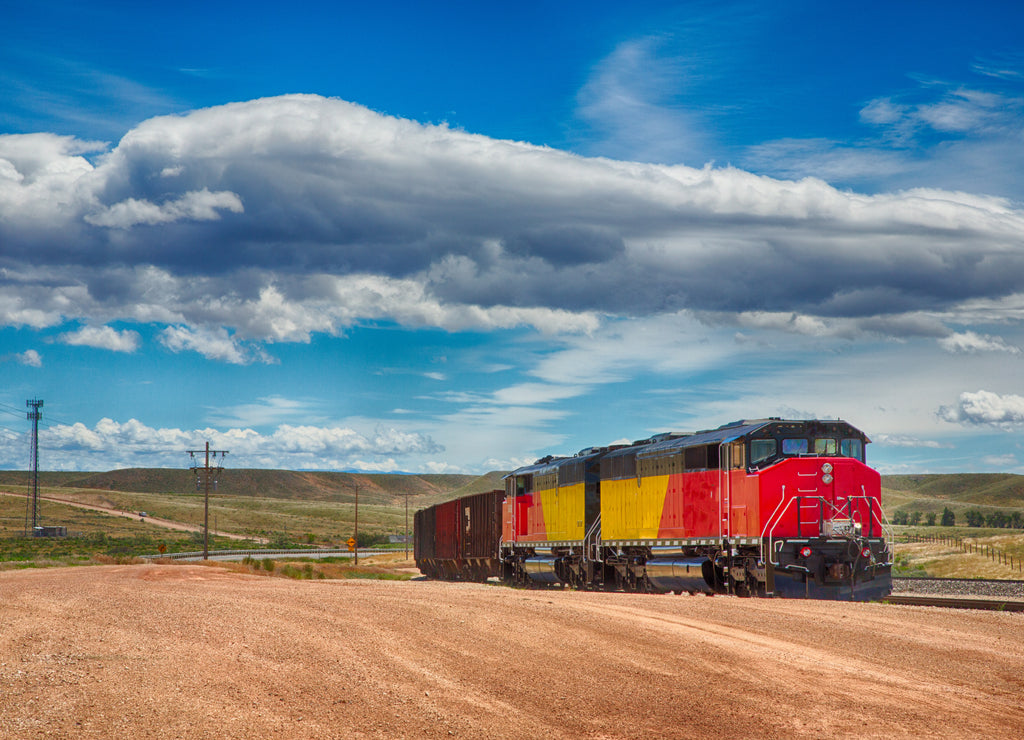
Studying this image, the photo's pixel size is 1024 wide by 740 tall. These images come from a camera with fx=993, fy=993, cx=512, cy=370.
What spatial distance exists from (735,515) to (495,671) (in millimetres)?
14162

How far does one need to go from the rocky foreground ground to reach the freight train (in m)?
4.23

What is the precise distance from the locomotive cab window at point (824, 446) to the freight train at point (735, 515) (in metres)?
0.03

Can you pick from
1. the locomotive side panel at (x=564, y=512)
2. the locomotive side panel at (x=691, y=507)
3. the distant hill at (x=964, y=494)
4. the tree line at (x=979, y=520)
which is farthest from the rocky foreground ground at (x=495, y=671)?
the distant hill at (x=964, y=494)

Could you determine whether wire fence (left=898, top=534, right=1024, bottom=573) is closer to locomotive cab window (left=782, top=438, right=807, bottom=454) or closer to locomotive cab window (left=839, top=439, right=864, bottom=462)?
locomotive cab window (left=839, top=439, right=864, bottom=462)

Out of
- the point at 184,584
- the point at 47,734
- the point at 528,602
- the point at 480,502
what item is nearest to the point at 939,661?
the point at 528,602

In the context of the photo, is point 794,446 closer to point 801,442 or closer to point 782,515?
point 801,442

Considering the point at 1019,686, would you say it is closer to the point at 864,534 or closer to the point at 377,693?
the point at 377,693

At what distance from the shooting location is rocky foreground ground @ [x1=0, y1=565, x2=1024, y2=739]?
1027 centimetres

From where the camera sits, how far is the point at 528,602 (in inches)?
822

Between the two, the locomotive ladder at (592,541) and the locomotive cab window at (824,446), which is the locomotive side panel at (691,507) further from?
the locomotive ladder at (592,541)

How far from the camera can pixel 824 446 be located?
25.7m

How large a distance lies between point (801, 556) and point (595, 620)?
8.83 m

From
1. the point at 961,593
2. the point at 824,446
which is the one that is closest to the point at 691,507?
the point at 824,446

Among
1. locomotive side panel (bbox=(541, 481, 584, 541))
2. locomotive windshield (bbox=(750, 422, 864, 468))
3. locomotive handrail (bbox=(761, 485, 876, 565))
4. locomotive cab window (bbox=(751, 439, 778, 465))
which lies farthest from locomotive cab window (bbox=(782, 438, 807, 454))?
locomotive side panel (bbox=(541, 481, 584, 541))
